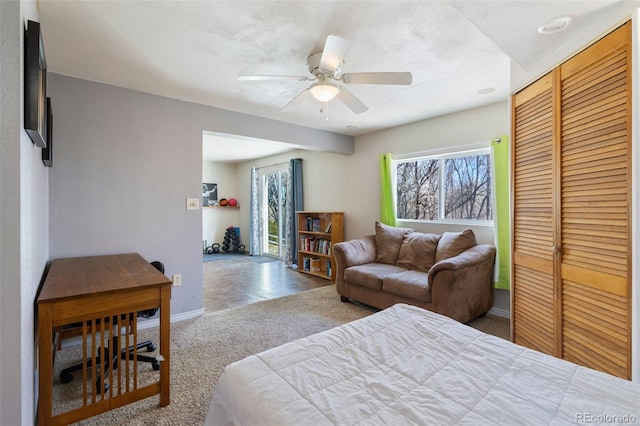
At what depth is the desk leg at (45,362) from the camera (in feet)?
4.67

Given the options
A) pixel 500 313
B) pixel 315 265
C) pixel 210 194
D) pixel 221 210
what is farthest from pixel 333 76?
pixel 221 210

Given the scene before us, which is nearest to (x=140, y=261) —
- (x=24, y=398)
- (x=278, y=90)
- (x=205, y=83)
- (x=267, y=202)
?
(x=24, y=398)

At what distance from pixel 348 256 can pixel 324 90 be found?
7.06ft

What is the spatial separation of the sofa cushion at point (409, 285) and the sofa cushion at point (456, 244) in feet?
1.08

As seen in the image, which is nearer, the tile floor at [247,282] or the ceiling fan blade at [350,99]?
the ceiling fan blade at [350,99]

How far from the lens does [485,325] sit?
10.0 feet

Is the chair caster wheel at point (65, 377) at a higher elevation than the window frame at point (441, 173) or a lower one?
lower

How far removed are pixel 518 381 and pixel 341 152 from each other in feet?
13.8

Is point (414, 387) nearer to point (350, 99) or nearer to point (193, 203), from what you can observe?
point (350, 99)

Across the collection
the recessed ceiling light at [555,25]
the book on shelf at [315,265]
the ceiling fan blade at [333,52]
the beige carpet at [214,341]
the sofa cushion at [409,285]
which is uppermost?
the recessed ceiling light at [555,25]

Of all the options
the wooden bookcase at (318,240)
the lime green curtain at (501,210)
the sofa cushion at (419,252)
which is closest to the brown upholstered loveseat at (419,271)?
the sofa cushion at (419,252)

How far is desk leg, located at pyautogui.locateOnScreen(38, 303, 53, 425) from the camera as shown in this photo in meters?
1.42

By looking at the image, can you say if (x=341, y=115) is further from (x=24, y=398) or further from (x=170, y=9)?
(x=24, y=398)

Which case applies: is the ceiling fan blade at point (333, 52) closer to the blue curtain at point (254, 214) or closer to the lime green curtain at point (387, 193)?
the lime green curtain at point (387, 193)
